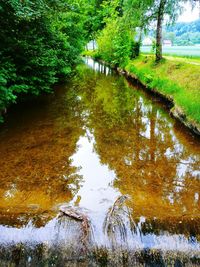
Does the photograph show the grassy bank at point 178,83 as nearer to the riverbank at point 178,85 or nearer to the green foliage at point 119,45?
the riverbank at point 178,85

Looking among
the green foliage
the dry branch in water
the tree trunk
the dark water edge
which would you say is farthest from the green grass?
the green foliage

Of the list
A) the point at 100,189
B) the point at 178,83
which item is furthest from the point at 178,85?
the point at 100,189

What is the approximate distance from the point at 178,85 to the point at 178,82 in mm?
514

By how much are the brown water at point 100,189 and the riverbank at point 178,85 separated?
0.54 m

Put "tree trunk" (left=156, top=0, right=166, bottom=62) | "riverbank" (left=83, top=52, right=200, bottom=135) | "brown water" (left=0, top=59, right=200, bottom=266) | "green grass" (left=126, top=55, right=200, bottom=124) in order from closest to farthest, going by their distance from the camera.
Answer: "brown water" (left=0, top=59, right=200, bottom=266), "riverbank" (left=83, top=52, right=200, bottom=135), "green grass" (left=126, top=55, right=200, bottom=124), "tree trunk" (left=156, top=0, right=166, bottom=62)

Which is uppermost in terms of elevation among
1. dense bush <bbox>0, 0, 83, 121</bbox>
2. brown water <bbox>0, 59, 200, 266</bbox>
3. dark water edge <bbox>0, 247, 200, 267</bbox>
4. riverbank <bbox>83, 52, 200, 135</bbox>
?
dense bush <bbox>0, 0, 83, 121</bbox>

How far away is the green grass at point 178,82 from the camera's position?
10773mm

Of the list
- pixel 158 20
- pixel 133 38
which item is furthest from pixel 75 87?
pixel 133 38

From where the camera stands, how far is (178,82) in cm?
1455

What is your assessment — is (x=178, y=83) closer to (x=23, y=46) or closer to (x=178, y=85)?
(x=178, y=85)

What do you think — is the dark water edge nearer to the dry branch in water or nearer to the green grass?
the dry branch in water

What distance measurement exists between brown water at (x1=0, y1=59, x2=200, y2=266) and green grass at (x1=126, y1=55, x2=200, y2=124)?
0.86 metres

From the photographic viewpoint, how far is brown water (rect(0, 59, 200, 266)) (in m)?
4.53

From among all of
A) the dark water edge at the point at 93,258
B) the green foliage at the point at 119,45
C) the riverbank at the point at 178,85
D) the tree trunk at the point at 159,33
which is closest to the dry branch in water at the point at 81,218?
the dark water edge at the point at 93,258
